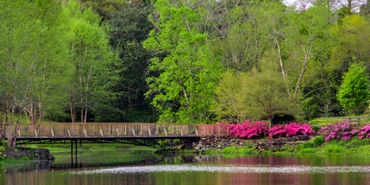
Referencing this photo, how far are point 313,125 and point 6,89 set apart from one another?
2811 cm

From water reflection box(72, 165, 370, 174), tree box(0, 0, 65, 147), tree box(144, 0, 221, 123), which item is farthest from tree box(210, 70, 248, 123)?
water reflection box(72, 165, 370, 174)

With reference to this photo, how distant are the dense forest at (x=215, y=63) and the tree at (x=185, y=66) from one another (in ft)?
0.40

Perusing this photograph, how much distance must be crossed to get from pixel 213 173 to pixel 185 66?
3520 cm

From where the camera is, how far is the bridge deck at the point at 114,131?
194 ft

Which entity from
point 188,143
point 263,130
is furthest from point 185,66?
point 263,130

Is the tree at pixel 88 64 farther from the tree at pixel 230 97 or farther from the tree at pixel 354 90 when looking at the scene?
the tree at pixel 354 90

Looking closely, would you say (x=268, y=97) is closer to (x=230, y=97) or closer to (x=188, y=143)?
(x=230, y=97)

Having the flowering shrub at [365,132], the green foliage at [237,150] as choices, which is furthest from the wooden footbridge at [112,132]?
the flowering shrub at [365,132]

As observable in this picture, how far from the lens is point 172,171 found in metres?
43.2

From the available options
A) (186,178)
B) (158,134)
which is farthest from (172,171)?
(158,134)

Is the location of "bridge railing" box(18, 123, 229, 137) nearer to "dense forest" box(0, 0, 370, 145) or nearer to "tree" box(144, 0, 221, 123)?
"dense forest" box(0, 0, 370, 145)

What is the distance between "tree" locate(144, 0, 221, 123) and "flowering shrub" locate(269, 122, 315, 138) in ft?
37.8

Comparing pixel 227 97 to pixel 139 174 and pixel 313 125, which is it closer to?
pixel 313 125

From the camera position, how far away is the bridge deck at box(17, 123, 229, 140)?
5900 centimetres
